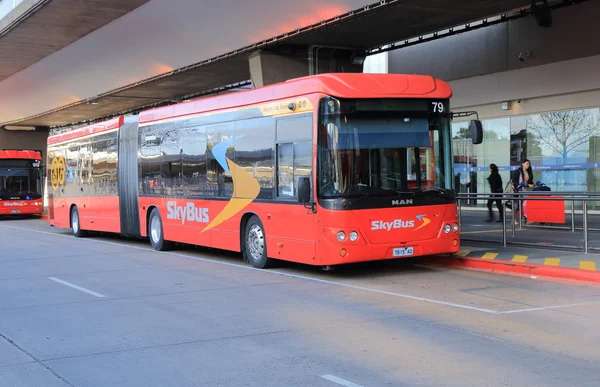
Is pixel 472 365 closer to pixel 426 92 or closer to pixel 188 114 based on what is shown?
pixel 426 92

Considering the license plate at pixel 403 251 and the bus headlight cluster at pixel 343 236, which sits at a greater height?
the bus headlight cluster at pixel 343 236

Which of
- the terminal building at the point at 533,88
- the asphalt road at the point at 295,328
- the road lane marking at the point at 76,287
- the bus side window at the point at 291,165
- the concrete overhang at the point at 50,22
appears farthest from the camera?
the terminal building at the point at 533,88

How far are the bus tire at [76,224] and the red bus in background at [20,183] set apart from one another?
44.3 ft

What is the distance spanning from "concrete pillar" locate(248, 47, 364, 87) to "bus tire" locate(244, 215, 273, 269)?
11.3 meters

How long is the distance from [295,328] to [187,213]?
8.28m

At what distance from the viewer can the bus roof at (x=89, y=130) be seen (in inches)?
792

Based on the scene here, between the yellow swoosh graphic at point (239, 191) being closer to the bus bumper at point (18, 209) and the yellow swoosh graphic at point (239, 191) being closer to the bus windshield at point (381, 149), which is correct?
the bus windshield at point (381, 149)

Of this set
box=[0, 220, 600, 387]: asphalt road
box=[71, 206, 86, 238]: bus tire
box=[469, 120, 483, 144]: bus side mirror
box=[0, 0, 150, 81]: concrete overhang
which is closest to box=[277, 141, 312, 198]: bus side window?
box=[0, 220, 600, 387]: asphalt road

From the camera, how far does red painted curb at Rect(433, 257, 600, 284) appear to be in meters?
11.2

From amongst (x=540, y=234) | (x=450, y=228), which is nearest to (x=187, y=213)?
(x=450, y=228)

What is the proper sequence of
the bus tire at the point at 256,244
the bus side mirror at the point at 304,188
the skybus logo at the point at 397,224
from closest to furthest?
the bus side mirror at the point at 304,188, the skybus logo at the point at 397,224, the bus tire at the point at 256,244

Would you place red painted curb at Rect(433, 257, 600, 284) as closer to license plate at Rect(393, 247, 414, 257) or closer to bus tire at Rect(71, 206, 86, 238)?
license plate at Rect(393, 247, 414, 257)

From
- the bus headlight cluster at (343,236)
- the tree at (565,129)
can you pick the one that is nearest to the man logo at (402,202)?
the bus headlight cluster at (343,236)

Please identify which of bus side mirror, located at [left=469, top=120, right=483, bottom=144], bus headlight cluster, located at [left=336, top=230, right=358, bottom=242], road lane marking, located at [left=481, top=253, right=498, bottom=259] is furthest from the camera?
road lane marking, located at [left=481, top=253, right=498, bottom=259]
